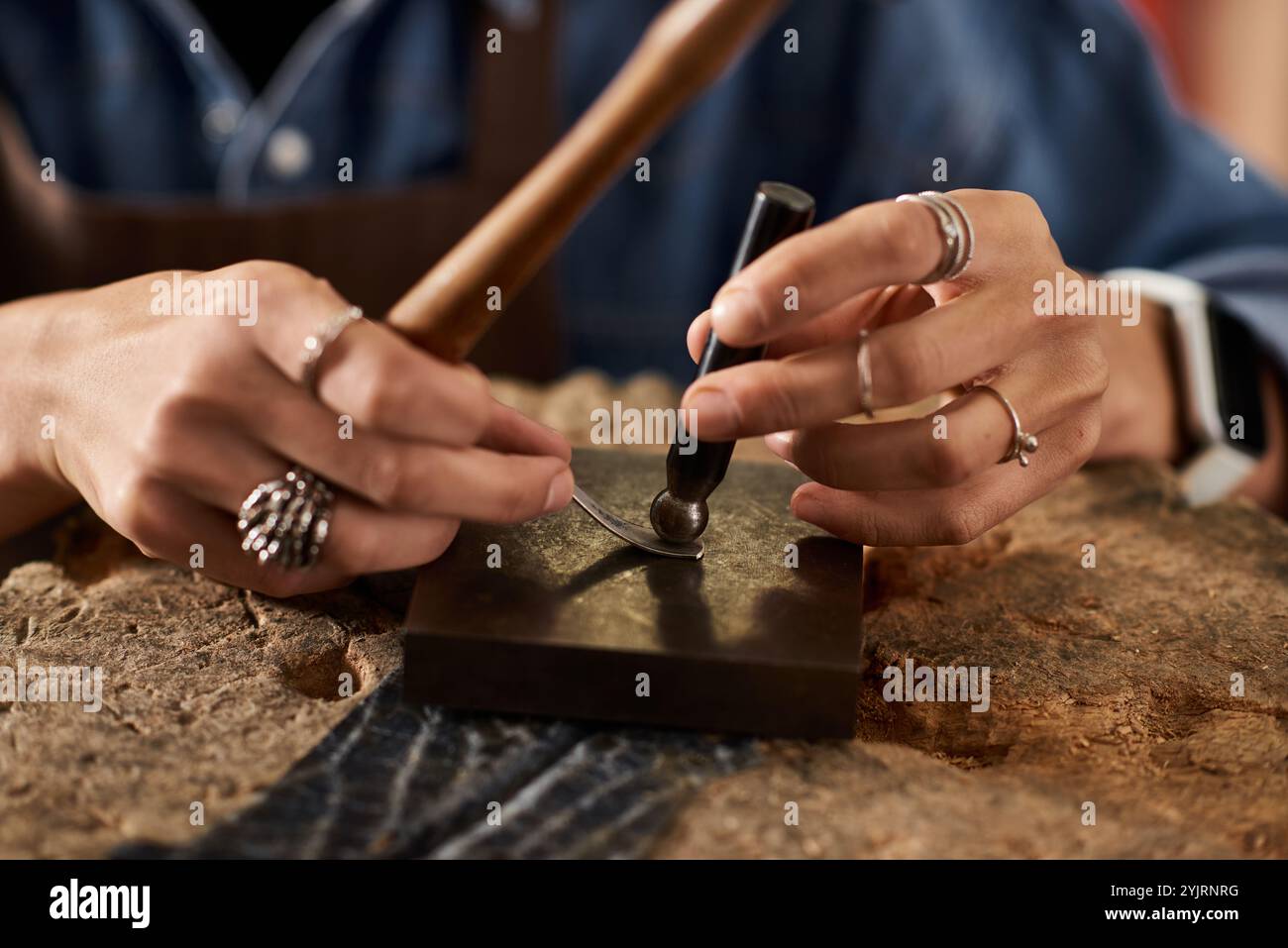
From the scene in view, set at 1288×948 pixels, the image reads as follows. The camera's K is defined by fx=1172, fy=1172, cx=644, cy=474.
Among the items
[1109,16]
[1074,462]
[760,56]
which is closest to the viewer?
[1074,462]

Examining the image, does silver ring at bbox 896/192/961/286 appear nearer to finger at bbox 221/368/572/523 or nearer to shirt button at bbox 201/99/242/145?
finger at bbox 221/368/572/523

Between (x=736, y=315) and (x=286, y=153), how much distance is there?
127 centimetres

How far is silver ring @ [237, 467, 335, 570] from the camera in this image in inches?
33.3

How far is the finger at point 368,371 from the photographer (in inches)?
30.4

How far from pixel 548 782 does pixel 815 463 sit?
0.33m

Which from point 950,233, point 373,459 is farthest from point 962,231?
point 373,459

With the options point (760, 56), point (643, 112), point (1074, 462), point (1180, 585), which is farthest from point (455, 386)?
point (760, 56)

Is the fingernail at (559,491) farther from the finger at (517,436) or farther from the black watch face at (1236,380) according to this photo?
the black watch face at (1236,380)

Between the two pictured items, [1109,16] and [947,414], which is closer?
[947,414]

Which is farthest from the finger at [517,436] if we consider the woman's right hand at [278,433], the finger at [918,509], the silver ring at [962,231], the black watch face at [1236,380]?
the black watch face at [1236,380]

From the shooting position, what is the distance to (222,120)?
1.90 metres

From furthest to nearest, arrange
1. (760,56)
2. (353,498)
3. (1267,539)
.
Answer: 1. (760,56)
2. (1267,539)
3. (353,498)
